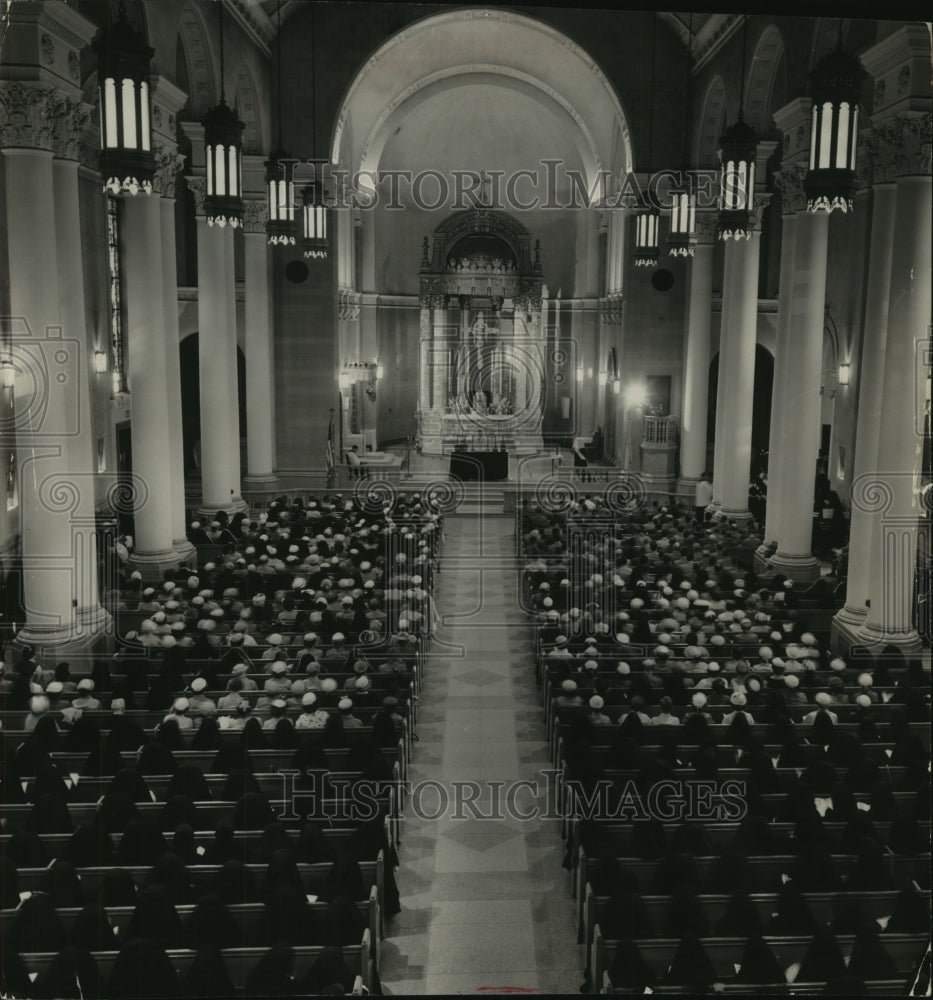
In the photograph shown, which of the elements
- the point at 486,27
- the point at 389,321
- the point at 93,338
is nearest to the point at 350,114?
the point at 486,27

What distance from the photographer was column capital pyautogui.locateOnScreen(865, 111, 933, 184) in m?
14.8

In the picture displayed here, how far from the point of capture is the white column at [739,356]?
25.0 metres

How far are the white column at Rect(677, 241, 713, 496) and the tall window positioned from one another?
1630cm

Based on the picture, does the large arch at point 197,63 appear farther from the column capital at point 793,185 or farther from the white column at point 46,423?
the column capital at point 793,185

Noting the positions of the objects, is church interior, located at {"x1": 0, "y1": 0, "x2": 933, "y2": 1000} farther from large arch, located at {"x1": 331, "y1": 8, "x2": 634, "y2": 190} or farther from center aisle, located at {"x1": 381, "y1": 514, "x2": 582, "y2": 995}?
large arch, located at {"x1": 331, "y1": 8, "x2": 634, "y2": 190}

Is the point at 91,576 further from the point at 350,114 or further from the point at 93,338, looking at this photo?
the point at 350,114

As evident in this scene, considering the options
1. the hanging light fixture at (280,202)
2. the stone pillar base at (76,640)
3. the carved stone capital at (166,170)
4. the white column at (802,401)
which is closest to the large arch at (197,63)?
the carved stone capital at (166,170)

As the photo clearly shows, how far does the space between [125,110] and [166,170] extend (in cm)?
1085

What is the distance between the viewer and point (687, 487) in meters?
30.3

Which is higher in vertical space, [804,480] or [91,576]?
[804,480]

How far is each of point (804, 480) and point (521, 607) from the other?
6.48 m

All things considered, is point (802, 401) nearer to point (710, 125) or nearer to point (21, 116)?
point (710, 125)

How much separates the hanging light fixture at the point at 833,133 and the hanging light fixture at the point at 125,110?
7.42m

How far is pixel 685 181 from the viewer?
2055 centimetres
